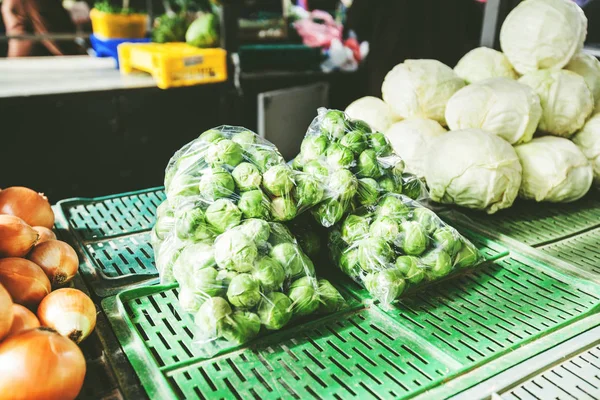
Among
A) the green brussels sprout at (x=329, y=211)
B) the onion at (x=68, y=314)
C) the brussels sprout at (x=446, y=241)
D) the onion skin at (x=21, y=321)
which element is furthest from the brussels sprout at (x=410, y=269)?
the onion skin at (x=21, y=321)

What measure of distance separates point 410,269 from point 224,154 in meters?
0.63

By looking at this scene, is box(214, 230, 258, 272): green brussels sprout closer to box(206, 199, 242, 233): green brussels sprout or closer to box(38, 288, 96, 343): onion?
box(206, 199, 242, 233): green brussels sprout

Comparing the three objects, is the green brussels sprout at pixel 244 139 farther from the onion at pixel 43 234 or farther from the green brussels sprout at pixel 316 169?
the onion at pixel 43 234

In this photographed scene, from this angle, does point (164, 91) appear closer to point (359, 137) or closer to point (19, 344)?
point (359, 137)

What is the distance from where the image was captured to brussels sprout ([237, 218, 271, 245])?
1304 millimetres

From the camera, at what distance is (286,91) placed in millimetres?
4469

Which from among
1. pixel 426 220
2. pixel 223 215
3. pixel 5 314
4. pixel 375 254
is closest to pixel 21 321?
pixel 5 314

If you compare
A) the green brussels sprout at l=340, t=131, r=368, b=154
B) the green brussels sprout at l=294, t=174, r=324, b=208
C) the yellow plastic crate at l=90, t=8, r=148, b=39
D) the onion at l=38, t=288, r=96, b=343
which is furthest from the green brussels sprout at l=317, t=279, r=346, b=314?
the yellow plastic crate at l=90, t=8, r=148, b=39

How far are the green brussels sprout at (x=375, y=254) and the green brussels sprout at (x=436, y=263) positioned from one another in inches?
4.5

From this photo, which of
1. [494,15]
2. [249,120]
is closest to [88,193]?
[249,120]

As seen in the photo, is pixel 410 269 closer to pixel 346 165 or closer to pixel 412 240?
pixel 412 240

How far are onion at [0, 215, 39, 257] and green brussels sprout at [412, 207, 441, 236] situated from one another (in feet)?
3.64

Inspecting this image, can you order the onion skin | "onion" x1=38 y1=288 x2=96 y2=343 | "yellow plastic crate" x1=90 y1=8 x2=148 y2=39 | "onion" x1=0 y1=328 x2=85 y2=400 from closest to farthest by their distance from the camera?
"onion" x1=0 y1=328 x2=85 y2=400
the onion skin
"onion" x1=38 y1=288 x2=96 y2=343
"yellow plastic crate" x1=90 y1=8 x2=148 y2=39

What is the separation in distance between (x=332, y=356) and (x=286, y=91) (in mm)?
3507
